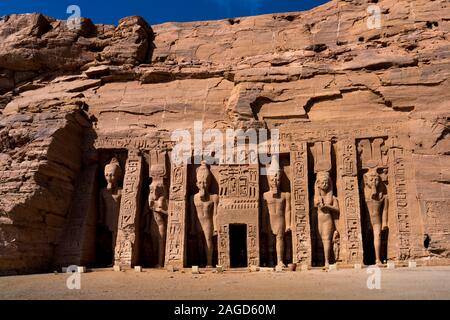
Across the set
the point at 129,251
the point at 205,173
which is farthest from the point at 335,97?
the point at 129,251

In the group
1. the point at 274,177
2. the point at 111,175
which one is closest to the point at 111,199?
the point at 111,175

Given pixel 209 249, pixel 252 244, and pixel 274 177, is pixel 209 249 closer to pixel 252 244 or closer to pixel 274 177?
pixel 252 244

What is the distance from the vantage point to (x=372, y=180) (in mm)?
13930

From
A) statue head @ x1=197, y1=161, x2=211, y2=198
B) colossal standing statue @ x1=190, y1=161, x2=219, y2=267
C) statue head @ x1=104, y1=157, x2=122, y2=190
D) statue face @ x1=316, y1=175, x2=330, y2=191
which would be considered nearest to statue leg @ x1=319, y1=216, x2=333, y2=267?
statue face @ x1=316, y1=175, x2=330, y2=191

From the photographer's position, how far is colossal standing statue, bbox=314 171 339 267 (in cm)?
1374

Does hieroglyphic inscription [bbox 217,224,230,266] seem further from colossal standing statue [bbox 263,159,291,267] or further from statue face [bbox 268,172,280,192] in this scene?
statue face [bbox 268,172,280,192]

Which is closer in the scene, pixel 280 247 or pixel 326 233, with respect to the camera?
pixel 326 233

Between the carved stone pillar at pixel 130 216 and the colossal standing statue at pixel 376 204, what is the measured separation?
6537mm

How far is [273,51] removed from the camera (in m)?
17.5

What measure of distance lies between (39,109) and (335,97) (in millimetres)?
9417

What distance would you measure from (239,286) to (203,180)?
225 inches

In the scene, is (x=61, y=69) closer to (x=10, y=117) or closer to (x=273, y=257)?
(x=10, y=117)

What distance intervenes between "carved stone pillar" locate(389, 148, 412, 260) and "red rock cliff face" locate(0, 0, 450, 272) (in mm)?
271

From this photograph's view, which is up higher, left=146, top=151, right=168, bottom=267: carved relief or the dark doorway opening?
left=146, top=151, right=168, bottom=267: carved relief
